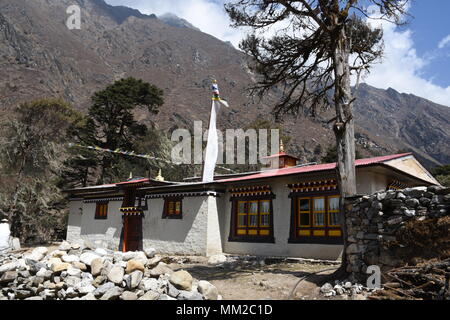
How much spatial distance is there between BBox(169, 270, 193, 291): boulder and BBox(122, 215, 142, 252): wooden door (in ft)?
38.5

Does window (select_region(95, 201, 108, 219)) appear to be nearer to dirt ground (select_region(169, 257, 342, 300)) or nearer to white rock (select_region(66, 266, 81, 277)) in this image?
dirt ground (select_region(169, 257, 342, 300))

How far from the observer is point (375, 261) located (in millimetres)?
8297

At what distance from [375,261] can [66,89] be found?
275 feet

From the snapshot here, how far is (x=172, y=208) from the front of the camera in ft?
58.2

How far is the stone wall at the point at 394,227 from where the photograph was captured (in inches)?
293

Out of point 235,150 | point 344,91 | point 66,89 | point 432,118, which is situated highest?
point 432,118

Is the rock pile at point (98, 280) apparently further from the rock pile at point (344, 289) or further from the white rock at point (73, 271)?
the rock pile at point (344, 289)

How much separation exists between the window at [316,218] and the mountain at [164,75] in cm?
3747

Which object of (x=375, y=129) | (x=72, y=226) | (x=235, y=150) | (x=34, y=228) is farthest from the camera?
(x=375, y=129)

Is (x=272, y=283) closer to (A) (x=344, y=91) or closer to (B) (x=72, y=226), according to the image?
(A) (x=344, y=91)

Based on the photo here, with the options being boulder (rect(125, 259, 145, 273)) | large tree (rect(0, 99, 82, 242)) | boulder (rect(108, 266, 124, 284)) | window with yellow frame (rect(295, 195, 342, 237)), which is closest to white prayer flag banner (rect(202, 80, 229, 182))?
window with yellow frame (rect(295, 195, 342, 237))

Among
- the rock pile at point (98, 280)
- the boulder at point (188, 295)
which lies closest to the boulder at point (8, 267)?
the rock pile at point (98, 280)

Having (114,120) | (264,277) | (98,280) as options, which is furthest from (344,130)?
(114,120)
